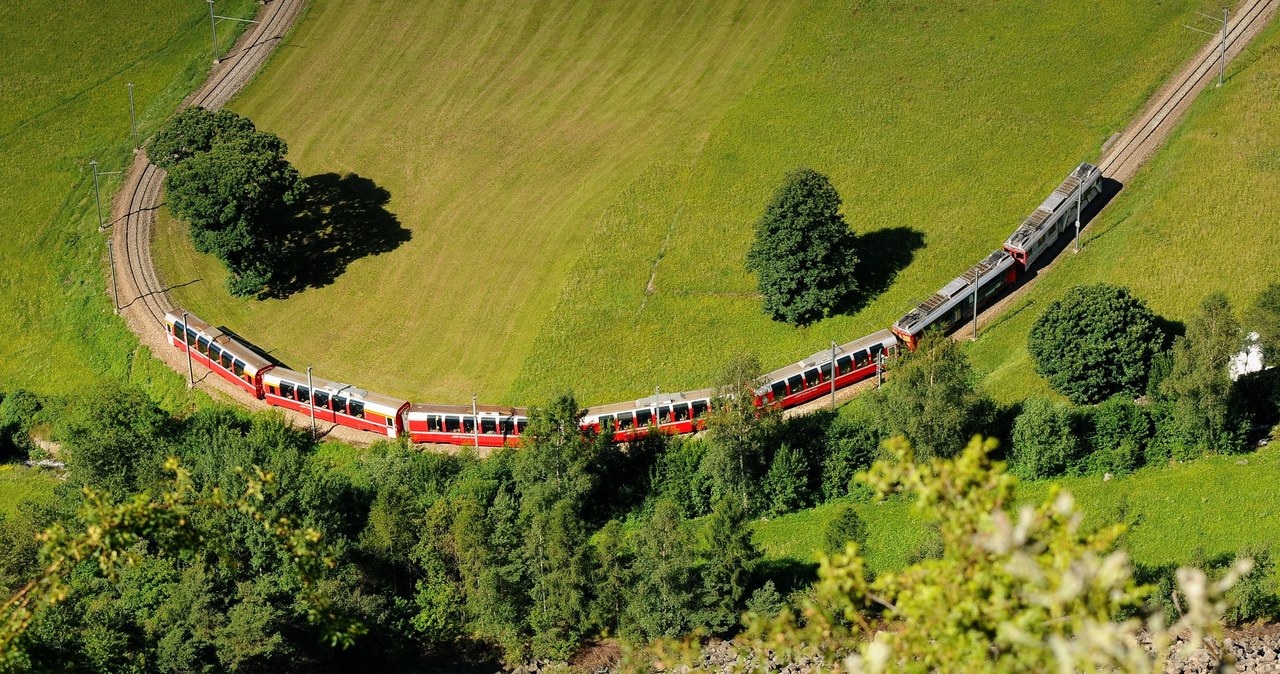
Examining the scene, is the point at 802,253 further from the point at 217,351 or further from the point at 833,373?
the point at 217,351

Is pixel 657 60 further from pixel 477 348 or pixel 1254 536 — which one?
pixel 1254 536

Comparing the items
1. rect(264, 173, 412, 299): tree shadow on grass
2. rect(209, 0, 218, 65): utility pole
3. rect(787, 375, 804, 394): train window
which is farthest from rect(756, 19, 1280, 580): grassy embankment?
rect(209, 0, 218, 65): utility pole

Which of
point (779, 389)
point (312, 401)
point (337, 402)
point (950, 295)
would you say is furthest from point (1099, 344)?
point (312, 401)

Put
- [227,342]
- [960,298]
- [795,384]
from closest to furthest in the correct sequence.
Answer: [795,384]
[960,298]
[227,342]

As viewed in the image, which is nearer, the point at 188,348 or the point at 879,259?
the point at 188,348

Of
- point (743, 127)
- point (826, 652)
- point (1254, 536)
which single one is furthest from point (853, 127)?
point (826, 652)

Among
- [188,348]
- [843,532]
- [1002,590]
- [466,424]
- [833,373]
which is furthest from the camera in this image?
[188,348]
